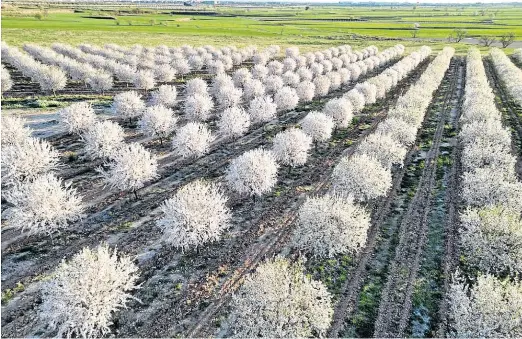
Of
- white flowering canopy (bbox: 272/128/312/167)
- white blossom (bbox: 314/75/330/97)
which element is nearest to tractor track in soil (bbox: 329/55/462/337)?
white flowering canopy (bbox: 272/128/312/167)

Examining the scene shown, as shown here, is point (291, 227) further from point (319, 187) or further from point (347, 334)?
point (347, 334)

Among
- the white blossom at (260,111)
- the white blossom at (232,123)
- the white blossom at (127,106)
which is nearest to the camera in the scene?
the white blossom at (232,123)

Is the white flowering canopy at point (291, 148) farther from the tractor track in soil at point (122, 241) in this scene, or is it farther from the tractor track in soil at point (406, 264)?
the tractor track in soil at point (406, 264)

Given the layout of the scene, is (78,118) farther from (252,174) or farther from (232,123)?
(252,174)

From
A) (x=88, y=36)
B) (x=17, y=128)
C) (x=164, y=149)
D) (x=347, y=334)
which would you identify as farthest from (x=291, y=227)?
(x=88, y=36)

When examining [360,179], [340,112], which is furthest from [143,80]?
[360,179]

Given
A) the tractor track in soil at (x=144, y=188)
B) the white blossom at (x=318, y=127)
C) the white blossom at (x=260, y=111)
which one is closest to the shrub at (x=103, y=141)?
the tractor track in soil at (x=144, y=188)

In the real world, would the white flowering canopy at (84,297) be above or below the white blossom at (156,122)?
below

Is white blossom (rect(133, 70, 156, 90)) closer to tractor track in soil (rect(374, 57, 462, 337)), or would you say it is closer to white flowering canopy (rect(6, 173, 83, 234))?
white flowering canopy (rect(6, 173, 83, 234))
